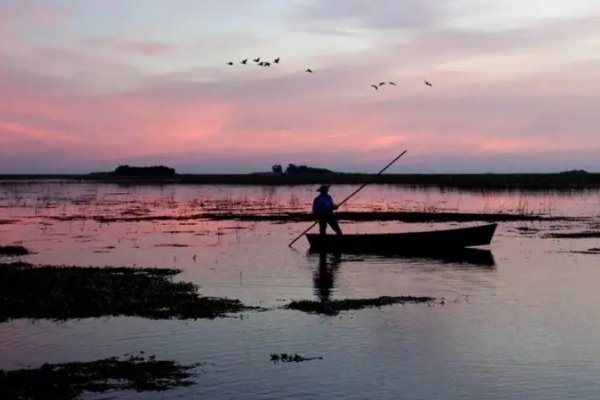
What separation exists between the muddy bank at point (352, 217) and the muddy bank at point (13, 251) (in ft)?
40.8

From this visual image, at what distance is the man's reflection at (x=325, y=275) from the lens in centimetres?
1679

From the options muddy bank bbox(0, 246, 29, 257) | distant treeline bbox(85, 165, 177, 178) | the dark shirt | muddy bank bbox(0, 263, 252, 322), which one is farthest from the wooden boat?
distant treeline bbox(85, 165, 177, 178)

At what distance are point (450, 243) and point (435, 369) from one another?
14.9 metres

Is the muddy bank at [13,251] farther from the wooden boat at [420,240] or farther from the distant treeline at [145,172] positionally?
the distant treeline at [145,172]

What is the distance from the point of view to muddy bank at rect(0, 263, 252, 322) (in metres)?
14.2

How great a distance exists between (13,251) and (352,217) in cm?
1962

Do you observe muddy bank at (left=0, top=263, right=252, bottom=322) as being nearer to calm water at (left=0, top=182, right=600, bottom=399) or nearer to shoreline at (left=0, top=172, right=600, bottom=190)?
calm water at (left=0, top=182, right=600, bottom=399)

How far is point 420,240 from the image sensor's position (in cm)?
2502

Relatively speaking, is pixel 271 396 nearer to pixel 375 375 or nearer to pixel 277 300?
pixel 375 375

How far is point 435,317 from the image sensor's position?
13.9 metres

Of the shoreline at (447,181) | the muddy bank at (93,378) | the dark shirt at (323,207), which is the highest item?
the shoreline at (447,181)

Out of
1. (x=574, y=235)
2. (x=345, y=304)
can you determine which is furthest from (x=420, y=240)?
(x=345, y=304)

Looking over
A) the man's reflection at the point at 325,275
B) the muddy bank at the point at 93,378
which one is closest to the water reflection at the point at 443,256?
the man's reflection at the point at 325,275

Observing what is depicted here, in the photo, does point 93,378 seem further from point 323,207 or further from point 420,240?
point 323,207
